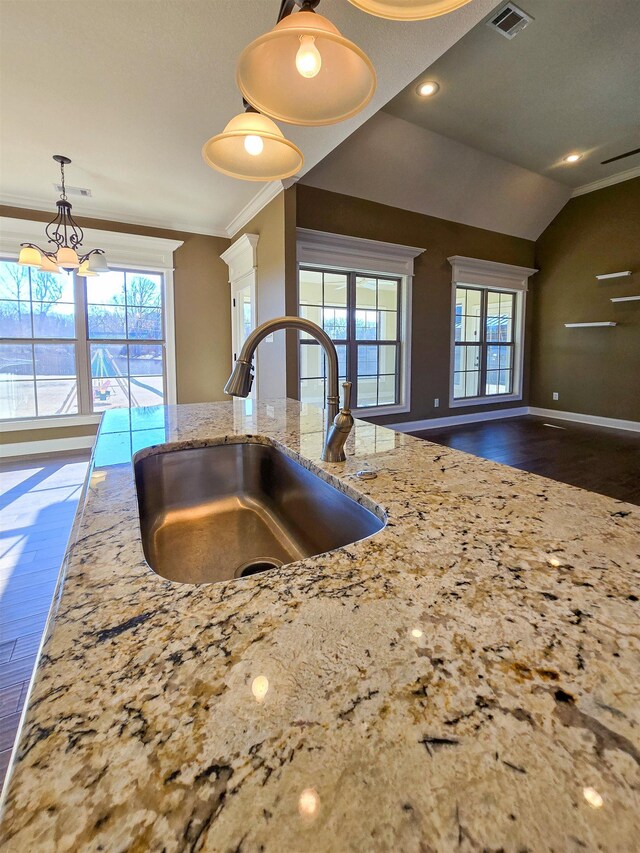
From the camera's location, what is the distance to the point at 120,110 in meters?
2.58

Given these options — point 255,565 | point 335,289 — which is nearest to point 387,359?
point 335,289

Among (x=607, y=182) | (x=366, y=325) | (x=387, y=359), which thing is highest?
(x=607, y=182)

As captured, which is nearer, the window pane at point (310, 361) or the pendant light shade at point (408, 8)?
the pendant light shade at point (408, 8)

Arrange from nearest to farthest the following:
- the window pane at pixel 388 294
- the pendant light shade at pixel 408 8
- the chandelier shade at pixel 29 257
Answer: the pendant light shade at pixel 408 8 < the chandelier shade at pixel 29 257 < the window pane at pixel 388 294

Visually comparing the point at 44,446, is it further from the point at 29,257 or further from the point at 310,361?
the point at 310,361

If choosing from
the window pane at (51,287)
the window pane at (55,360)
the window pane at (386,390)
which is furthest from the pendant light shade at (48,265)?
the window pane at (386,390)

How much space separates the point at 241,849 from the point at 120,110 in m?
3.55

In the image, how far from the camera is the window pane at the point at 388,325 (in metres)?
5.16

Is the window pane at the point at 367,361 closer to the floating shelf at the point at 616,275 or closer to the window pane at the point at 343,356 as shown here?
the window pane at the point at 343,356

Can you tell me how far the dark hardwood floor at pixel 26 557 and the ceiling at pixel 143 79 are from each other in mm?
2709

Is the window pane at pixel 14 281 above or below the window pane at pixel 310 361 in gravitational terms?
above

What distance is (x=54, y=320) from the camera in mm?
4375

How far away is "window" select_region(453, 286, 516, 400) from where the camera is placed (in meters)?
5.90

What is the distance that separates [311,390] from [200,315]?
1.78m
